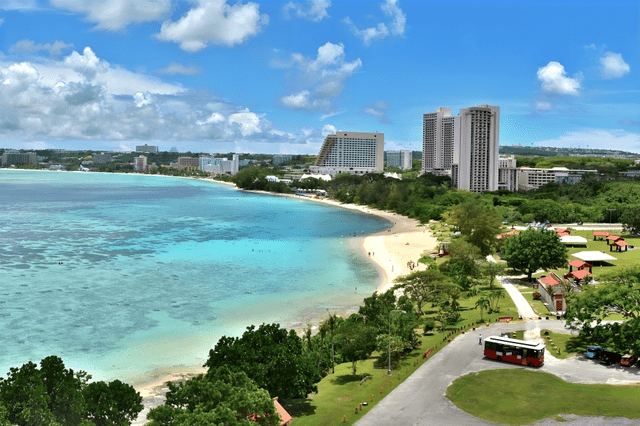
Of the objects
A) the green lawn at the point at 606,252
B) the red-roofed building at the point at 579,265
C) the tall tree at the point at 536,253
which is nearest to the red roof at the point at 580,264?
the red-roofed building at the point at 579,265

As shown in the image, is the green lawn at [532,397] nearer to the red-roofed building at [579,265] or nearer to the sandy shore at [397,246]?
the sandy shore at [397,246]

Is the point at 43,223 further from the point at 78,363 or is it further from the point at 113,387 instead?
the point at 113,387

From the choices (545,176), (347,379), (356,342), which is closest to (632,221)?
(356,342)

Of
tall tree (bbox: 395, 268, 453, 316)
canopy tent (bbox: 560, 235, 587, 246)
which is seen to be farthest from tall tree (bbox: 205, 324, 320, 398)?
canopy tent (bbox: 560, 235, 587, 246)

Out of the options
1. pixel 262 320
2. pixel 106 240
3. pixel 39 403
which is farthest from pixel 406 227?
pixel 39 403

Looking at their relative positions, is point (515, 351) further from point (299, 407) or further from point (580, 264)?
point (580, 264)

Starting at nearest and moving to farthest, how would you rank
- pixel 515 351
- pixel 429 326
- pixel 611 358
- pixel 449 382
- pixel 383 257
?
pixel 449 382 → pixel 611 358 → pixel 515 351 → pixel 429 326 → pixel 383 257
